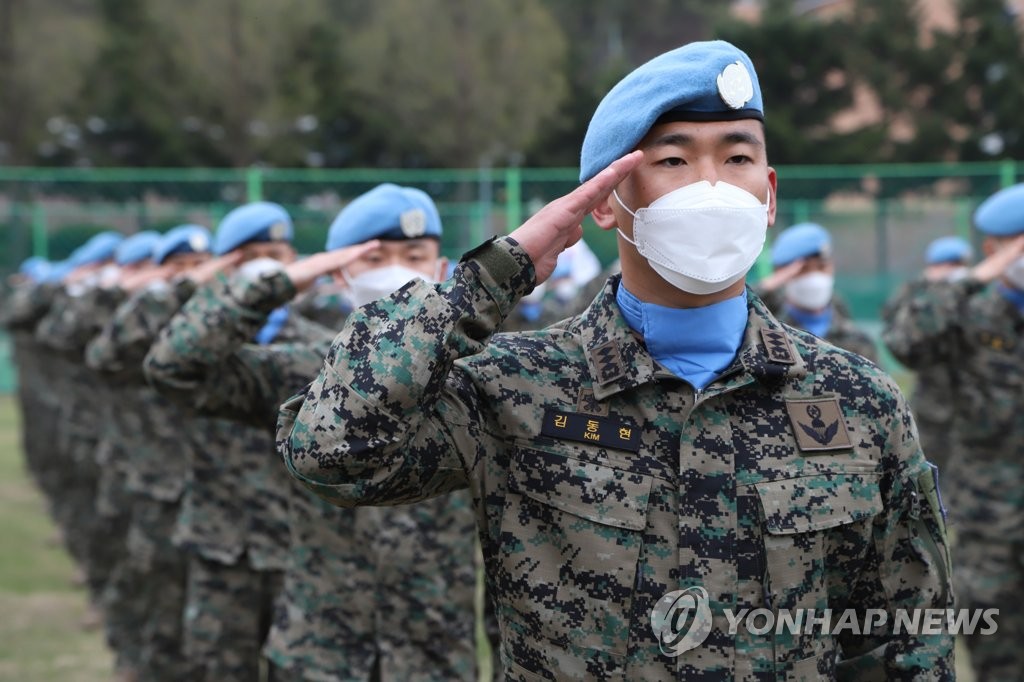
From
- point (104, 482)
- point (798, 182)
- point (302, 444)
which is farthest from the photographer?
point (798, 182)

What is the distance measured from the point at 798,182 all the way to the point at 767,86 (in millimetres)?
14512

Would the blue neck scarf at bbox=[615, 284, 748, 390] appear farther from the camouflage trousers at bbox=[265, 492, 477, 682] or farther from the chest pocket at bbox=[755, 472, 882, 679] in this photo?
the camouflage trousers at bbox=[265, 492, 477, 682]

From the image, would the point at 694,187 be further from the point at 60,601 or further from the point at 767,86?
the point at 767,86

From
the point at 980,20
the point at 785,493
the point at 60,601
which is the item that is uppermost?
the point at 980,20

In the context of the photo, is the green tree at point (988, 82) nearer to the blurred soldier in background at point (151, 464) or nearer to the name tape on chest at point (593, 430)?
the blurred soldier in background at point (151, 464)

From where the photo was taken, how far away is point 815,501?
226cm

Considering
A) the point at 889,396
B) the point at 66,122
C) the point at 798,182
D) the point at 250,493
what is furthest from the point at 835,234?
the point at 66,122

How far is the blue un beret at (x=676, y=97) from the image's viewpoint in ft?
7.48

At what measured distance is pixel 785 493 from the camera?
226 cm

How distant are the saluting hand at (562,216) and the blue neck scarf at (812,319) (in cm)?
471

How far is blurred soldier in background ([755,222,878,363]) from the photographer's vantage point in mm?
6738

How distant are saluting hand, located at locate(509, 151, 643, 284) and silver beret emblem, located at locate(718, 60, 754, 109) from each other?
0.63 ft

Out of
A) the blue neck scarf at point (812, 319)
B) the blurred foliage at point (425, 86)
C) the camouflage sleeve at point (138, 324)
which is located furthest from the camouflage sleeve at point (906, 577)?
the blurred foliage at point (425, 86)

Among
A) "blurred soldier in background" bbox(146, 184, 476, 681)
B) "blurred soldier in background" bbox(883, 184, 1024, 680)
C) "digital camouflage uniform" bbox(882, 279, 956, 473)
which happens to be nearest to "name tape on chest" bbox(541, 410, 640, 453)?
"blurred soldier in background" bbox(146, 184, 476, 681)
